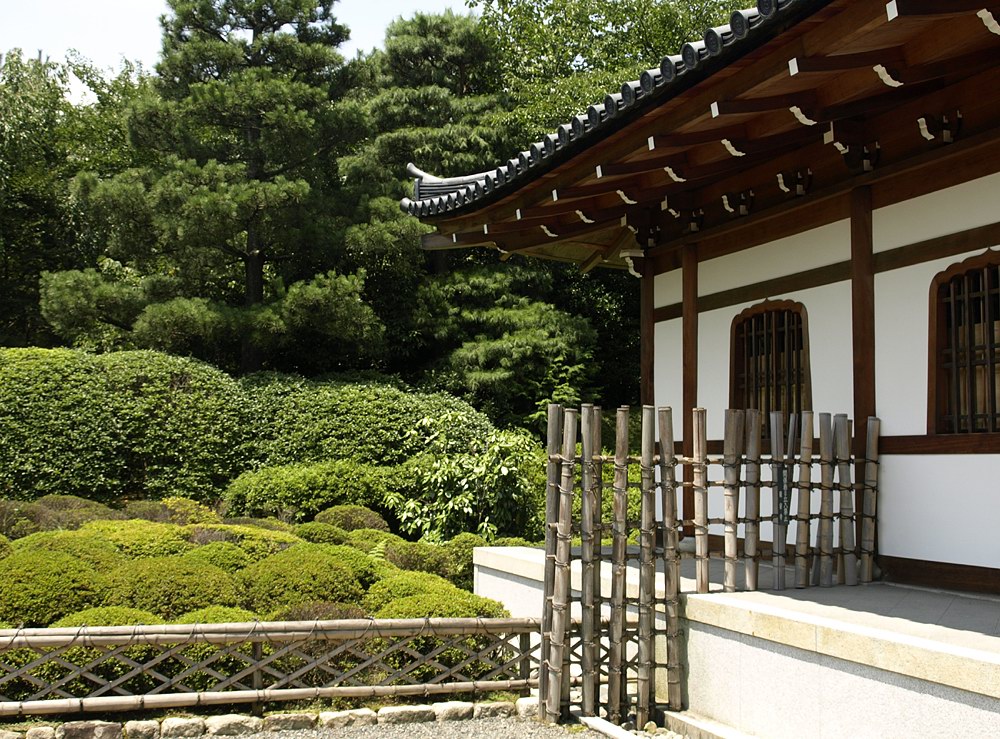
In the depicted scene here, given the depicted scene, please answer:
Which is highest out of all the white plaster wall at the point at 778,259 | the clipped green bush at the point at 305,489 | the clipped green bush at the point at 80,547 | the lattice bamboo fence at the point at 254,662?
the white plaster wall at the point at 778,259

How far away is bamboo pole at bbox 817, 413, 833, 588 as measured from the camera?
5547 mm

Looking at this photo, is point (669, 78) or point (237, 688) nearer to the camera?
point (669, 78)

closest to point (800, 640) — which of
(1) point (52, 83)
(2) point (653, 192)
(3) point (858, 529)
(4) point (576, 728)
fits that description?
(4) point (576, 728)

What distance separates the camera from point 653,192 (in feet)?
23.2

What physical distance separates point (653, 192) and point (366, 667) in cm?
396

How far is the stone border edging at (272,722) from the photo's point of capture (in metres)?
4.80

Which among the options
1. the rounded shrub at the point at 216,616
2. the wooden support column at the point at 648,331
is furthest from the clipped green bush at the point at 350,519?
the rounded shrub at the point at 216,616

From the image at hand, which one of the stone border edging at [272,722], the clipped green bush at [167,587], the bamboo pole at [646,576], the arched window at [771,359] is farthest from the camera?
the arched window at [771,359]

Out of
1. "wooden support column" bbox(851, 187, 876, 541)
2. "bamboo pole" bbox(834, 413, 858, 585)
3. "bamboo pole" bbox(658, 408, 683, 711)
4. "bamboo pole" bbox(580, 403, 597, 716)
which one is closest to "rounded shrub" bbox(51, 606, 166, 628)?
"bamboo pole" bbox(580, 403, 597, 716)

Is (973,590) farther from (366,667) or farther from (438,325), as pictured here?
(438,325)

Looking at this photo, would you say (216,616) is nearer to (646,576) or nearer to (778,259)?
(646,576)

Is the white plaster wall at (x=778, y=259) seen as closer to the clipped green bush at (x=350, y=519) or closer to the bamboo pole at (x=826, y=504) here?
the bamboo pole at (x=826, y=504)

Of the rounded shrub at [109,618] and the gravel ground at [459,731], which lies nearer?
the gravel ground at [459,731]

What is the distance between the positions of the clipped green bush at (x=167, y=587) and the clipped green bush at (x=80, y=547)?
306 mm
